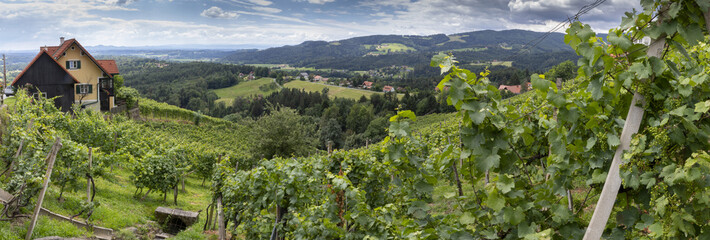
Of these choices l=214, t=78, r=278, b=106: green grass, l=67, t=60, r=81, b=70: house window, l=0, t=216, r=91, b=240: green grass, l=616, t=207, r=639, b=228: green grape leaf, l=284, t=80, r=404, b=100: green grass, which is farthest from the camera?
l=214, t=78, r=278, b=106: green grass

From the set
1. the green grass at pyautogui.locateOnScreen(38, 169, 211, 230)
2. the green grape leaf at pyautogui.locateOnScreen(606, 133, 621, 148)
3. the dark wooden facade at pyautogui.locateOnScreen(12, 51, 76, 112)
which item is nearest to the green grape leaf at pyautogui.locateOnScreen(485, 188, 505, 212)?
the green grape leaf at pyautogui.locateOnScreen(606, 133, 621, 148)

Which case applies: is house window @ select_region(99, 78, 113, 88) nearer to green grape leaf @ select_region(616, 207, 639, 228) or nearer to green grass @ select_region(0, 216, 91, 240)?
green grass @ select_region(0, 216, 91, 240)

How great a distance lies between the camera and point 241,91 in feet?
379

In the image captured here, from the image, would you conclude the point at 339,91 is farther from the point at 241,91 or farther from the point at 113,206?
the point at 113,206

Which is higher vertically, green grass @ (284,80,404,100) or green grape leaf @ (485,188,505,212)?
green grape leaf @ (485,188,505,212)

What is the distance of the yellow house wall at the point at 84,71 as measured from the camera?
102 ft

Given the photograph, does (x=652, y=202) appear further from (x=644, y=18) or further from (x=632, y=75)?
(x=644, y=18)

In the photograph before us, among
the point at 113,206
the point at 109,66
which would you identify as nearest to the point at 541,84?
the point at 113,206

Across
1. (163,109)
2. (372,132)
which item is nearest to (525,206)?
(163,109)

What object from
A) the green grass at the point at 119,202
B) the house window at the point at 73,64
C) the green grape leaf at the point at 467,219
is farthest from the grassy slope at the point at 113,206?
the house window at the point at 73,64

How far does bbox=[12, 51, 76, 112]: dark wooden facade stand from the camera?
28.1 m

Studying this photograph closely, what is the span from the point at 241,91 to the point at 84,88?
84930 millimetres

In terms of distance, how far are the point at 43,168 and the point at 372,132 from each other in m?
57.5

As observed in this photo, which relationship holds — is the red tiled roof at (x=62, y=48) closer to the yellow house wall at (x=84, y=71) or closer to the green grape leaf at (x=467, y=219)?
the yellow house wall at (x=84, y=71)
